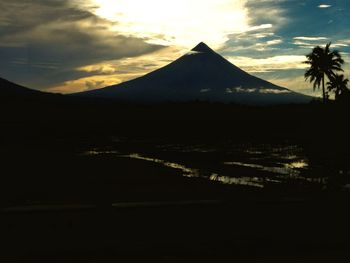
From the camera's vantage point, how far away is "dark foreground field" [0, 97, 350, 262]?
4.22m

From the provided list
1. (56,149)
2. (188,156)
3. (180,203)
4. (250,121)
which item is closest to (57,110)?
(250,121)

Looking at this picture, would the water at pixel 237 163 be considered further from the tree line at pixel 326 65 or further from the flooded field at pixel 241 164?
the tree line at pixel 326 65

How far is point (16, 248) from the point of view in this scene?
13.3 feet

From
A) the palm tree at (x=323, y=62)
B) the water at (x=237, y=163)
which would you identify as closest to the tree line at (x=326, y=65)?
the palm tree at (x=323, y=62)

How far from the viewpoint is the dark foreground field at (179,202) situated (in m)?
4.22

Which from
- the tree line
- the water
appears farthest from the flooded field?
the tree line

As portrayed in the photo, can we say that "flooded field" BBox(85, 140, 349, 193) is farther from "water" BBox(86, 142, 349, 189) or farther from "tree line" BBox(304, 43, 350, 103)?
"tree line" BBox(304, 43, 350, 103)

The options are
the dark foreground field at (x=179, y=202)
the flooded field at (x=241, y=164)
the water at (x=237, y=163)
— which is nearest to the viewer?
the dark foreground field at (x=179, y=202)

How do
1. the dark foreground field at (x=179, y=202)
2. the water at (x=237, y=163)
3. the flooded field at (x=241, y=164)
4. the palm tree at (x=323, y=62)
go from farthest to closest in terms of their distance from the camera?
the palm tree at (x=323, y=62) → the water at (x=237, y=163) → the flooded field at (x=241, y=164) → the dark foreground field at (x=179, y=202)

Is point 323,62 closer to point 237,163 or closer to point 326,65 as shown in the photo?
A: point 326,65

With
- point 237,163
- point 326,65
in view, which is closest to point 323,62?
→ point 326,65

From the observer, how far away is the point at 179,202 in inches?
183

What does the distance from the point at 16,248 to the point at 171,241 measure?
1478mm

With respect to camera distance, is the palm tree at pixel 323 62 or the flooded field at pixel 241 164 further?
the palm tree at pixel 323 62
